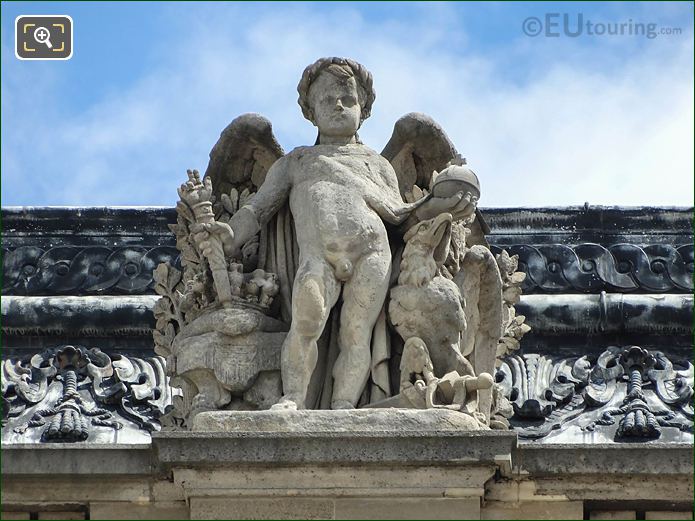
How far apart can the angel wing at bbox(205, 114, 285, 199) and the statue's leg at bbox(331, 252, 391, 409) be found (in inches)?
65.9

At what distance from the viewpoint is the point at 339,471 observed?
24203mm

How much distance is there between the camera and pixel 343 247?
25.5 meters

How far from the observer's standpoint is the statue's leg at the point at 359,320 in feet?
82.7

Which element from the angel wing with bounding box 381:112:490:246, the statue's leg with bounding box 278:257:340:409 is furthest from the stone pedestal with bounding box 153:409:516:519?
the angel wing with bounding box 381:112:490:246

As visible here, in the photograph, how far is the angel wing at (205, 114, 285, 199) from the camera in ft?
87.5

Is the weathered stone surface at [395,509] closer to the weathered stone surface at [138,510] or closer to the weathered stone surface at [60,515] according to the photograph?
Result: the weathered stone surface at [138,510]

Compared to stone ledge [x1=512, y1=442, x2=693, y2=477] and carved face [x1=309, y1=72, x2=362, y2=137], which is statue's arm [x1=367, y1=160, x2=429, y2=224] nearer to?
carved face [x1=309, y1=72, x2=362, y2=137]

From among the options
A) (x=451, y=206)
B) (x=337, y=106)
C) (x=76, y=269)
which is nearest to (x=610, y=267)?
(x=76, y=269)

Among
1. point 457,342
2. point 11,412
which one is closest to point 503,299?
point 457,342

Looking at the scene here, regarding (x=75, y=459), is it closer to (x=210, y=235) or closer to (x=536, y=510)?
(x=210, y=235)

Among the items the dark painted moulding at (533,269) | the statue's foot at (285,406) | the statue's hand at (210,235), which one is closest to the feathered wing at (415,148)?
the statue's hand at (210,235)

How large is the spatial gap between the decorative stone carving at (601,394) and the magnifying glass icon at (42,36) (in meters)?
5.38

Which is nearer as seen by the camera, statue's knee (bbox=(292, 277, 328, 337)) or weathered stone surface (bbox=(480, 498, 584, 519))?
weathered stone surface (bbox=(480, 498, 584, 519))

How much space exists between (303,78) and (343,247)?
155cm
